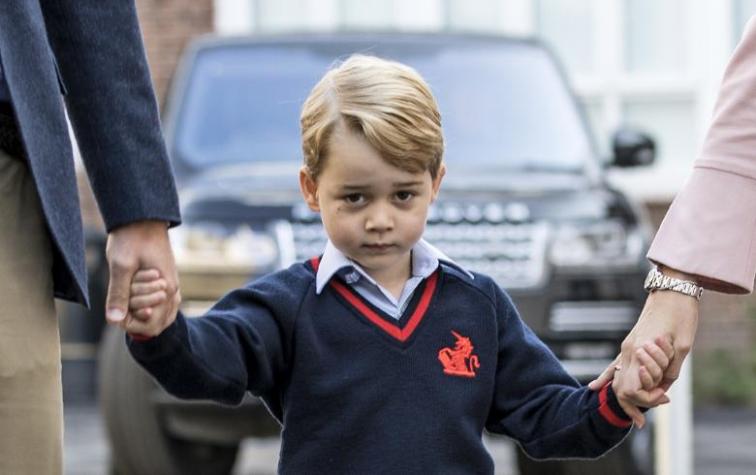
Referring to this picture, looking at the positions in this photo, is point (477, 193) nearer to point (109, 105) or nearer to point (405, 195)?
point (405, 195)

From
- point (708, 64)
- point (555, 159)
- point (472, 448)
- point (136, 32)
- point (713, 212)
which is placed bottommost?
point (708, 64)

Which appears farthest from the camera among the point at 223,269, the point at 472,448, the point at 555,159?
the point at 555,159

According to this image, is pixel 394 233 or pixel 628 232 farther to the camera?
pixel 628 232

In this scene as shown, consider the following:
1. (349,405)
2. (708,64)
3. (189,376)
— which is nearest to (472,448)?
(349,405)

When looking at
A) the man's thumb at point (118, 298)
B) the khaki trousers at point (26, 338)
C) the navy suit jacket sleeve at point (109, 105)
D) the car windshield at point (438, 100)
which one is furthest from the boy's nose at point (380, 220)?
the car windshield at point (438, 100)

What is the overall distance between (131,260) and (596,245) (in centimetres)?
411

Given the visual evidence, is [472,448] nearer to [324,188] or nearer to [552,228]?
[324,188]

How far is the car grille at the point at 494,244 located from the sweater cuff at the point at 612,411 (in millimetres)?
3515

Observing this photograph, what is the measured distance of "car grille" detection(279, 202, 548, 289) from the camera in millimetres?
6582

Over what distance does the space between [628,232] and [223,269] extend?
1524mm

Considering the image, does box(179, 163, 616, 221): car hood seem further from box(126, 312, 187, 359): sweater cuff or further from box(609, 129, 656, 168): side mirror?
box(126, 312, 187, 359): sweater cuff

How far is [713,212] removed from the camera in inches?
123

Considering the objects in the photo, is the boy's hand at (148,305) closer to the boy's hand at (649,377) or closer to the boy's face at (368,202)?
the boy's face at (368,202)

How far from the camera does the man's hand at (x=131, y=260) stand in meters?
2.72
